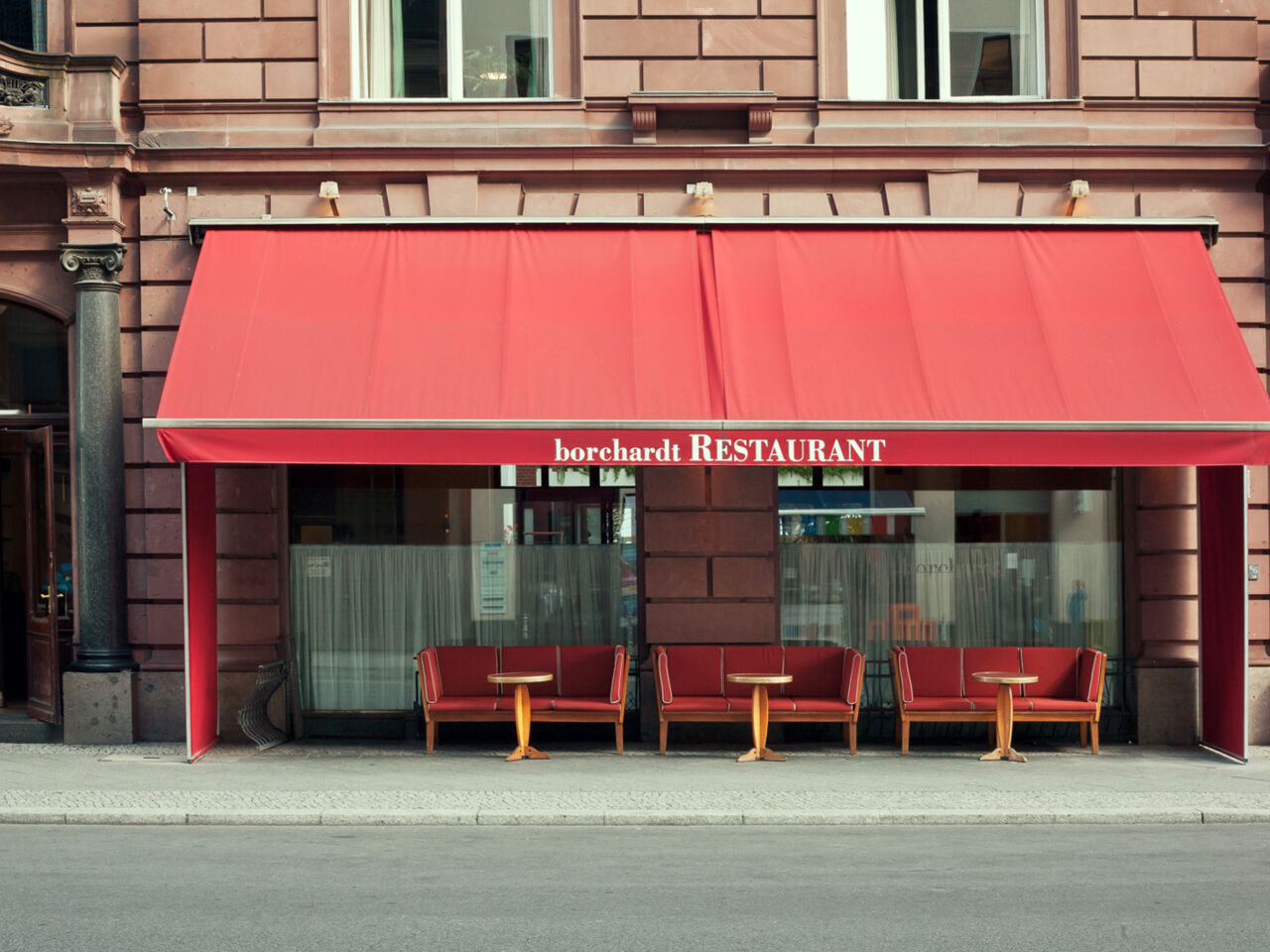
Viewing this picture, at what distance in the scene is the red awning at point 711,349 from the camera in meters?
10.6

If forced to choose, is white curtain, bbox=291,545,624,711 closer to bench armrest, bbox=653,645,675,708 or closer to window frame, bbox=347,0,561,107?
bench armrest, bbox=653,645,675,708

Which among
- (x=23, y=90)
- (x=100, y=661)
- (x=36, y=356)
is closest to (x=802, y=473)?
(x=100, y=661)

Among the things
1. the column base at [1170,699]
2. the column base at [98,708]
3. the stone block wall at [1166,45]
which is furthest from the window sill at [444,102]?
the column base at [1170,699]

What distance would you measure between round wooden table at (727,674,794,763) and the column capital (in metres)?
7.45

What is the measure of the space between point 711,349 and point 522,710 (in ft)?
12.5

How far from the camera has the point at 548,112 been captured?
12961 mm

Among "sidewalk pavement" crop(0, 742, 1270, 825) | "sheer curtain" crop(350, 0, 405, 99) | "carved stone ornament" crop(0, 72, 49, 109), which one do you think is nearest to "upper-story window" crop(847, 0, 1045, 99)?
"sheer curtain" crop(350, 0, 405, 99)

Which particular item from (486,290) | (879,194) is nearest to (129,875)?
(486,290)

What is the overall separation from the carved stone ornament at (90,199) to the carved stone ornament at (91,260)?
1.18 feet

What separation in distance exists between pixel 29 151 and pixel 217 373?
11.2 ft

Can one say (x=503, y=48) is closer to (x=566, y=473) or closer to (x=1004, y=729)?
(x=566, y=473)

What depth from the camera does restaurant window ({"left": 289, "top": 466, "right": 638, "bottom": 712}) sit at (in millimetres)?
13086

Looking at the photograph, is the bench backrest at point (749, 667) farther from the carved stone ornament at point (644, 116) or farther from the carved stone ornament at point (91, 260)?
the carved stone ornament at point (91, 260)

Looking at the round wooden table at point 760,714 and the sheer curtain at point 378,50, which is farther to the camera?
the sheer curtain at point 378,50
